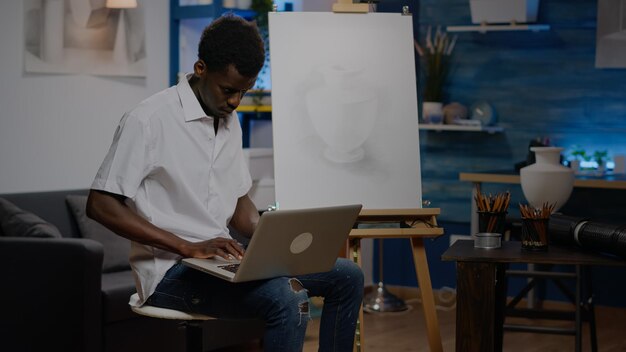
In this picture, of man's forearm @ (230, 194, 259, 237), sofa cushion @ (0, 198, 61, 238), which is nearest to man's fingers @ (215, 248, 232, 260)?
man's forearm @ (230, 194, 259, 237)

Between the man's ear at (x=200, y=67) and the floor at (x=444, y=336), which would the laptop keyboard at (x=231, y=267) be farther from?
Answer: the floor at (x=444, y=336)

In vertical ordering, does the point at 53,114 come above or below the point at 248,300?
above

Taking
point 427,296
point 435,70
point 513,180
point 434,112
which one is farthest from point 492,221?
point 435,70

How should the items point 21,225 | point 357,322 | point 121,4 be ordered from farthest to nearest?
point 121,4
point 21,225
point 357,322

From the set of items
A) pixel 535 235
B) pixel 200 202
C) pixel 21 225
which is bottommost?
pixel 21 225

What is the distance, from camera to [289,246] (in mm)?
2414

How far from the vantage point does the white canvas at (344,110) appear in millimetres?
3410

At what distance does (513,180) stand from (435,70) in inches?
35.0

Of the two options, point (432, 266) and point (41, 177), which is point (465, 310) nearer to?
point (41, 177)

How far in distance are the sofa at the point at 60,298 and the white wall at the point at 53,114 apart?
447mm

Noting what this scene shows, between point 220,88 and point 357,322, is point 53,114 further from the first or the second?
point 220,88

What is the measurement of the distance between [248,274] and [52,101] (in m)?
2.41

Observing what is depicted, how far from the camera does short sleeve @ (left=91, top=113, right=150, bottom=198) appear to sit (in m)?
2.47

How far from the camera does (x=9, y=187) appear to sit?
14.0ft
